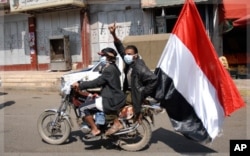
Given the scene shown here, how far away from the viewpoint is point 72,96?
6238 millimetres

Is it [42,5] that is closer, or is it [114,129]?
[114,129]

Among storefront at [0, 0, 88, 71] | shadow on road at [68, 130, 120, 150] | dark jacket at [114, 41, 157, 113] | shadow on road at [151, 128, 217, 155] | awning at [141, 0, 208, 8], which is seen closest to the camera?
dark jacket at [114, 41, 157, 113]

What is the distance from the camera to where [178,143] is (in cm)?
639

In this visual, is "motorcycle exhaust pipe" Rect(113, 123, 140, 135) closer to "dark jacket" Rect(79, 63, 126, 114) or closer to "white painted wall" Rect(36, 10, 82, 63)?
"dark jacket" Rect(79, 63, 126, 114)

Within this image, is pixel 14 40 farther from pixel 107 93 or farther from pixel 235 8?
pixel 107 93

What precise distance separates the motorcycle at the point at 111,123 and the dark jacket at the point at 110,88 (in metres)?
0.16

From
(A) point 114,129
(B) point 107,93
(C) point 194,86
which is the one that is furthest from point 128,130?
(C) point 194,86

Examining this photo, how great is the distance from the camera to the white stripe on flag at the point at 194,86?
18.4ft

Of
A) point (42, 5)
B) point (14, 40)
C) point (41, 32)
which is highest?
point (42, 5)

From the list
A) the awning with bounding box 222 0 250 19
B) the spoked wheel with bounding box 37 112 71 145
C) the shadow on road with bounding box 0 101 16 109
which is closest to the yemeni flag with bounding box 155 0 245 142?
the spoked wheel with bounding box 37 112 71 145

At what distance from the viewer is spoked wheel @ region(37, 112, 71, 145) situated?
639cm

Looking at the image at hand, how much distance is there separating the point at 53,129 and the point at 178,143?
222cm

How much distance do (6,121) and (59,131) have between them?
2.83 meters

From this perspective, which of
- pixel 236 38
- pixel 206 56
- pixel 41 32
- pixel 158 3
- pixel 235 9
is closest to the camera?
pixel 206 56
